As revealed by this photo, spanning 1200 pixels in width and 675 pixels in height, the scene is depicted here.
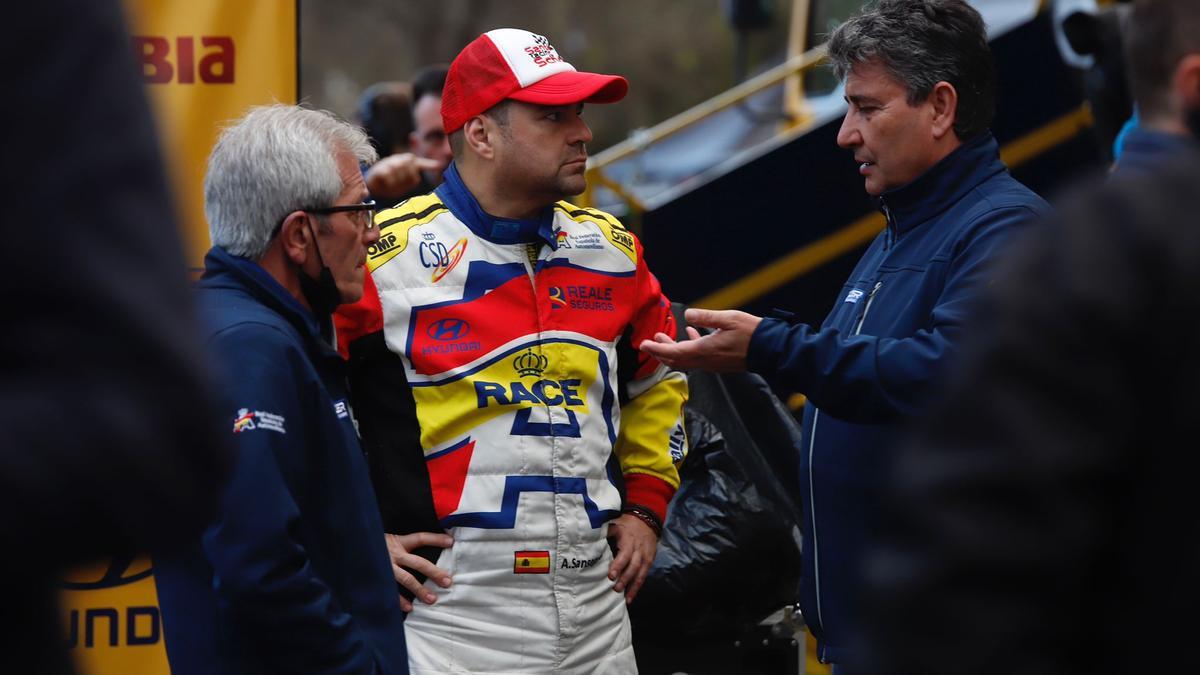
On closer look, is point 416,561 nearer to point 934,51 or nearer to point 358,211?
point 358,211

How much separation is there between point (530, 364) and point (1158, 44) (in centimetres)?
184

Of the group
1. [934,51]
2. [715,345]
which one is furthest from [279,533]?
[934,51]

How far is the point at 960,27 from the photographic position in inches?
135

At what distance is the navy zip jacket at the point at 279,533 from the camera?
2.53 meters


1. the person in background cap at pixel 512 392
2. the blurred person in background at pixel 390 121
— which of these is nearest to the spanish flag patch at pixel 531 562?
the person in background cap at pixel 512 392

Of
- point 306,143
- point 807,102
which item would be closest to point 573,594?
point 306,143

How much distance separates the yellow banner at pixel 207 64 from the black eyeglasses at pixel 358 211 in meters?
0.99

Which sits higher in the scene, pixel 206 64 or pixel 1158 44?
pixel 1158 44

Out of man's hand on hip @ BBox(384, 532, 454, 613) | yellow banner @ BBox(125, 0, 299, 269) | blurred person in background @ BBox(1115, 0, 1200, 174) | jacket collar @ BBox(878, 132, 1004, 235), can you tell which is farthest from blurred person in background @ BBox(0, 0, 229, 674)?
Answer: yellow banner @ BBox(125, 0, 299, 269)

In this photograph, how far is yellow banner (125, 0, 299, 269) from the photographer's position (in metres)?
3.95

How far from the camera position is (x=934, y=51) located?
341 cm

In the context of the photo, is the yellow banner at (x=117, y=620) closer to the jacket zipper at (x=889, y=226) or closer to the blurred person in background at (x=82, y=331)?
the jacket zipper at (x=889, y=226)

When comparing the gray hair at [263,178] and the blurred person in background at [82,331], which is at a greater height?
the blurred person in background at [82,331]

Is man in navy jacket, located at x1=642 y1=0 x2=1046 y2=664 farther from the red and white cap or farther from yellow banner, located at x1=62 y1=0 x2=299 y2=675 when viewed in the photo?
yellow banner, located at x1=62 y1=0 x2=299 y2=675
